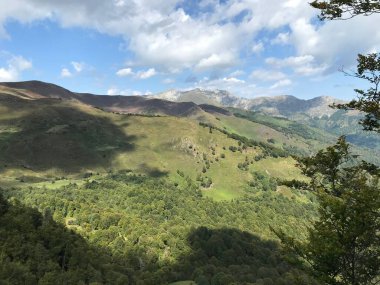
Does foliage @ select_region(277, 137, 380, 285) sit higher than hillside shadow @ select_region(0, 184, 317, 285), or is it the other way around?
foliage @ select_region(277, 137, 380, 285)

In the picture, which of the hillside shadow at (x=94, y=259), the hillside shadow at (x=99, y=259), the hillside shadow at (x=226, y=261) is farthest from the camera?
the hillside shadow at (x=226, y=261)

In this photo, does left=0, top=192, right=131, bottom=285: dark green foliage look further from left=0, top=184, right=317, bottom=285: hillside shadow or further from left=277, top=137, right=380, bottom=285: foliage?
left=277, top=137, right=380, bottom=285: foliage

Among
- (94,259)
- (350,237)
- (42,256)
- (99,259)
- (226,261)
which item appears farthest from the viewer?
(226,261)

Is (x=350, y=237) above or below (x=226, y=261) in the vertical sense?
above

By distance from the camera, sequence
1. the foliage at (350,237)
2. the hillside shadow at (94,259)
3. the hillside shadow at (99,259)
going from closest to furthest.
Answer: the foliage at (350,237), the hillside shadow at (94,259), the hillside shadow at (99,259)

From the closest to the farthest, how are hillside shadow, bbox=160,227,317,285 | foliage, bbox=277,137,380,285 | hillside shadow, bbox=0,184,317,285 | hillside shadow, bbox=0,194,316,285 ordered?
foliage, bbox=277,137,380,285 < hillside shadow, bbox=0,194,316,285 < hillside shadow, bbox=0,184,317,285 < hillside shadow, bbox=160,227,317,285

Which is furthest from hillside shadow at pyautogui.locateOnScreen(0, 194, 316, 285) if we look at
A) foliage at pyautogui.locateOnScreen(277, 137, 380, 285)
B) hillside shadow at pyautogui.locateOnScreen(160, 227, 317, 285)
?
foliage at pyautogui.locateOnScreen(277, 137, 380, 285)

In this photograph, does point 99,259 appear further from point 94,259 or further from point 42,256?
point 42,256

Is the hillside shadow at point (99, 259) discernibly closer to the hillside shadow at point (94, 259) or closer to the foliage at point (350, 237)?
the hillside shadow at point (94, 259)

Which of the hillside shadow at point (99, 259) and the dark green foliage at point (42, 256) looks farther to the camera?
the hillside shadow at point (99, 259)

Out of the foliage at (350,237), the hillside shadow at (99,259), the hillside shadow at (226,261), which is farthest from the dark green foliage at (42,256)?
the foliage at (350,237)

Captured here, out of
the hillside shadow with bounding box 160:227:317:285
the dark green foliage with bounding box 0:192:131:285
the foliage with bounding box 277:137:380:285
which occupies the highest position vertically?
the foliage with bounding box 277:137:380:285

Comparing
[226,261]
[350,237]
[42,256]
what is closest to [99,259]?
[42,256]

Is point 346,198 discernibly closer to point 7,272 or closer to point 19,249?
point 7,272
